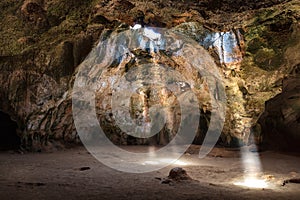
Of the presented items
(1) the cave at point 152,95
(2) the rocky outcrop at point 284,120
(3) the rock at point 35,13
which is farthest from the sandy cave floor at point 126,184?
(2) the rocky outcrop at point 284,120

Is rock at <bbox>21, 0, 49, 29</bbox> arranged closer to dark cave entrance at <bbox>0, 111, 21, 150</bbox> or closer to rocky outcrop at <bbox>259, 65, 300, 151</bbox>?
dark cave entrance at <bbox>0, 111, 21, 150</bbox>

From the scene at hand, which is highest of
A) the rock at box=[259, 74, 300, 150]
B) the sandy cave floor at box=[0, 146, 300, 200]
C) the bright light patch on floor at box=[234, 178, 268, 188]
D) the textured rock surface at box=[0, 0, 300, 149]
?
the textured rock surface at box=[0, 0, 300, 149]

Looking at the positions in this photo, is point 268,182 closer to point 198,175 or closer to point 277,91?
point 198,175

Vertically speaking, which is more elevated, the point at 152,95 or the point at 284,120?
the point at 152,95

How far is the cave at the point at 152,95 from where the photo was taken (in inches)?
269

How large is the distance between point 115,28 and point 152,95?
188 inches

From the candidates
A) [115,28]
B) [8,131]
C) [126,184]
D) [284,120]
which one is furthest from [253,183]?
[8,131]

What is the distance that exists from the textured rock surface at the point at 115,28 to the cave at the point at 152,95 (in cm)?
4

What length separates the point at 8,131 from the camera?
12.1 m

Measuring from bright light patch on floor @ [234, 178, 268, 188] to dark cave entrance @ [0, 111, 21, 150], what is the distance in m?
9.48

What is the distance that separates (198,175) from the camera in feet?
22.9

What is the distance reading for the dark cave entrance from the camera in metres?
11.8

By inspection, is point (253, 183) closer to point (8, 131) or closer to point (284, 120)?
point (284, 120)

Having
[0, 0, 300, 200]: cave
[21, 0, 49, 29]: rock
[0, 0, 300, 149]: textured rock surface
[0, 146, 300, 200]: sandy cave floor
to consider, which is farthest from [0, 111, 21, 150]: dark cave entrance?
[0, 146, 300, 200]: sandy cave floor
